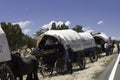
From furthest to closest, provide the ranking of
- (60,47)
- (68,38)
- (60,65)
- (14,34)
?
(14,34) → (68,38) → (60,47) → (60,65)

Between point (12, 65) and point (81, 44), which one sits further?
point (81, 44)

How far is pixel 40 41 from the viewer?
88.3 feet

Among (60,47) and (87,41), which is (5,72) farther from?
(87,41)

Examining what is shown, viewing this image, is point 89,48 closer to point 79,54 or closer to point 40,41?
point 79,54

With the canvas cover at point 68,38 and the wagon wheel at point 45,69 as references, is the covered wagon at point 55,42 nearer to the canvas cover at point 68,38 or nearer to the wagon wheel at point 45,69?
the canvas cover at point 68,38

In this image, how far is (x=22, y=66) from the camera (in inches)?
700

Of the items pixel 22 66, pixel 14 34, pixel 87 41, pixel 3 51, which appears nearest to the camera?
pixel 3 51

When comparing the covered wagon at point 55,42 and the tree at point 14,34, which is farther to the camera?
the tree at point 14,34

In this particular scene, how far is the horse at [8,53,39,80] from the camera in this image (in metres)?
17.3

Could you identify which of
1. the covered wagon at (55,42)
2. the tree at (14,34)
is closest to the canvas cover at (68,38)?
the covered wagon at (55,42)

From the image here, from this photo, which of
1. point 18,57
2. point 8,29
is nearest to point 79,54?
point 18,57

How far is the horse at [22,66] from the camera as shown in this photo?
56.7 feet

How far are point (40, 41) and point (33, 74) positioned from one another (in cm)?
739

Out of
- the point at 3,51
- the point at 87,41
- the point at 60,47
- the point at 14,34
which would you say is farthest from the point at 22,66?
the point at 14,34
